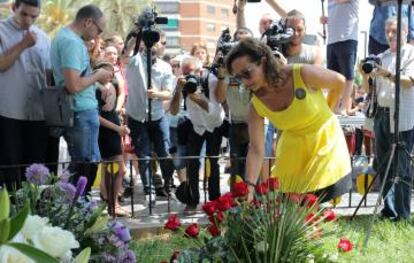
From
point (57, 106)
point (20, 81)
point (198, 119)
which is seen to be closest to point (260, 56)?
point (57, 106)

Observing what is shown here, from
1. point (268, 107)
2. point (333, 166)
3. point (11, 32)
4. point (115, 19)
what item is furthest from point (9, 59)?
point (115, 19)

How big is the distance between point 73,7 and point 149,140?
2963 cm

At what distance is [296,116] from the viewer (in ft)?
10.7

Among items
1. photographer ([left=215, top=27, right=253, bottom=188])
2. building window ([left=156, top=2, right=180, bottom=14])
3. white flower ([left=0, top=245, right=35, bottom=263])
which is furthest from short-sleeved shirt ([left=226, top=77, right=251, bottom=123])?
building window ([left=156, top=2, right=180, bottom=14])

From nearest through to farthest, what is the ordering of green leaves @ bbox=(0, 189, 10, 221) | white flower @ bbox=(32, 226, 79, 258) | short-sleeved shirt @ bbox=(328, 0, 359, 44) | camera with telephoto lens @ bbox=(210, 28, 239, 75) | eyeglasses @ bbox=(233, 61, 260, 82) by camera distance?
green leaves @ bbox=(0, 189, 10, 221) < white flower @ bbox=(32, 226, 79, 258) < eyeglasses @ bbox=(233, 61, 260, 82) < camera with telephoto lens @ bbox=(210, 28, 239, 75) < short-sleeved shirt @ bbox=(328, 0, 359, 44)

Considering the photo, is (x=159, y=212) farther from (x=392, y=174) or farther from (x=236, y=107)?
(x=392, y=174)

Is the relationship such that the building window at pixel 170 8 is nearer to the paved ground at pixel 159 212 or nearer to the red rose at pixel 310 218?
the paved ground at pixel 159 212

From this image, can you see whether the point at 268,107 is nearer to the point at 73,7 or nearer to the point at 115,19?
the point at 73,7

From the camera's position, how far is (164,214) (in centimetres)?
526

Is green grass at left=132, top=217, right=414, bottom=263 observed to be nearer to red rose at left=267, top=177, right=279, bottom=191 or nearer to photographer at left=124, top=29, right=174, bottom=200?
red rose at left=267, top=177, right=279, bottom=191

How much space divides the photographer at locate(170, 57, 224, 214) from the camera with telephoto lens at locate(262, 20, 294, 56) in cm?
68

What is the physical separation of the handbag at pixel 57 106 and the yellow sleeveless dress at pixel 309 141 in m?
1.41

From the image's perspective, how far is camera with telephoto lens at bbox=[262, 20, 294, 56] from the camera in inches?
187

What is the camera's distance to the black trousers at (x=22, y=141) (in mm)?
4156
